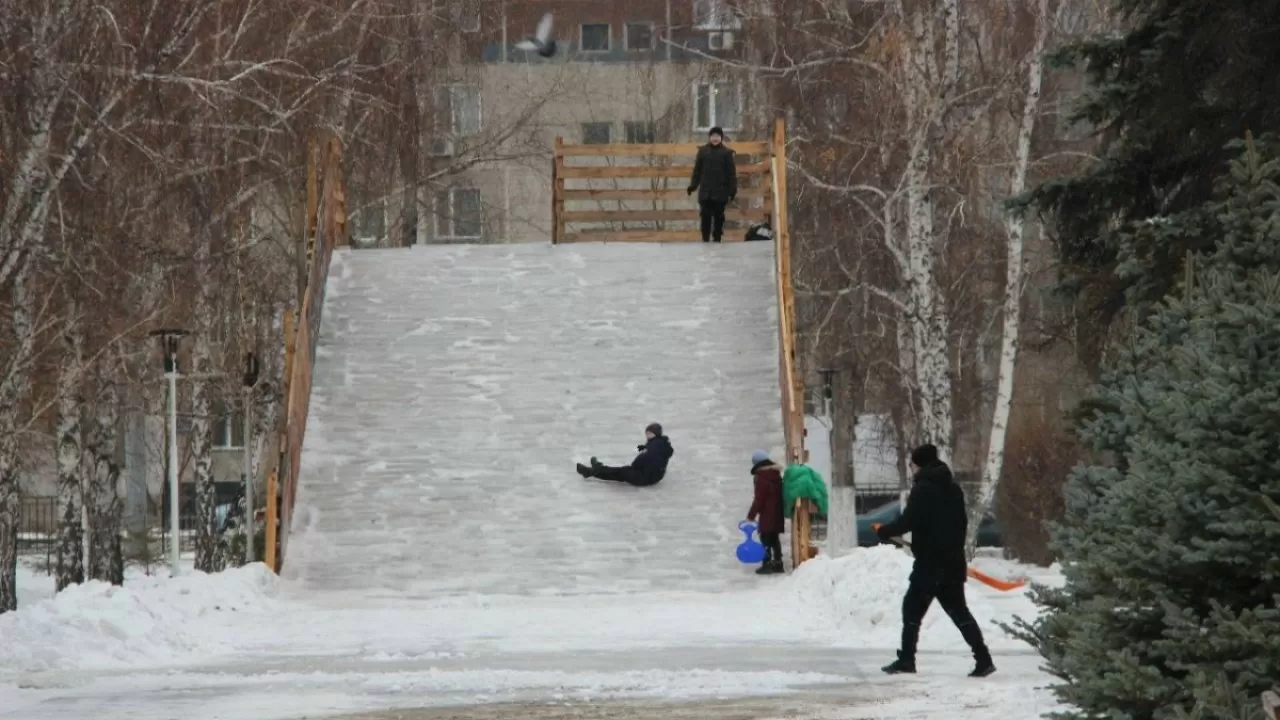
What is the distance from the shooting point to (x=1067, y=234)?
779 inches

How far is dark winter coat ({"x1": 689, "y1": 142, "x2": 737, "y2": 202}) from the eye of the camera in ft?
120

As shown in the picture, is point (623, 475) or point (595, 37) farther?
point (595, 37)

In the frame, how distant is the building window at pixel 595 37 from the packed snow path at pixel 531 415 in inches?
1456

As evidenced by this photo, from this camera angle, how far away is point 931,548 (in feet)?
55.9

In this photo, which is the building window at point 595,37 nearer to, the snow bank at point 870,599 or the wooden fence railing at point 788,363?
the wooden fence railing at point 788,363

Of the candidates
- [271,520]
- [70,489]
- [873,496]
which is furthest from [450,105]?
[873,496]

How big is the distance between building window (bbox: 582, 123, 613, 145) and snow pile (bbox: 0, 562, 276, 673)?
143 feet

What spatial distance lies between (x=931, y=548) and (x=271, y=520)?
1216 cm

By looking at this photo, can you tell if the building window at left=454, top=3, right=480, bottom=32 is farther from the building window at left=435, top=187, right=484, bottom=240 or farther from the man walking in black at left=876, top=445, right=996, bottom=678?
the man walking in black at left=876, top=445, right=996, bottom=678

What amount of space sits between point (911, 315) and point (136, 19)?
42.7ft

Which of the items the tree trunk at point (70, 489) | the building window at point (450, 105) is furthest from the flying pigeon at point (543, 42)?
the tree trunk at point (70, 489)

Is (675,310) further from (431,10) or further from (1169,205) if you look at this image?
(1169,205)

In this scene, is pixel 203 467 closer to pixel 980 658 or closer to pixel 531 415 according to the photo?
pixel 531 415

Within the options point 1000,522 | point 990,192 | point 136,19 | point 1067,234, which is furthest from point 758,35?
point 1067,234
